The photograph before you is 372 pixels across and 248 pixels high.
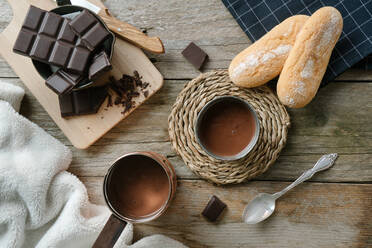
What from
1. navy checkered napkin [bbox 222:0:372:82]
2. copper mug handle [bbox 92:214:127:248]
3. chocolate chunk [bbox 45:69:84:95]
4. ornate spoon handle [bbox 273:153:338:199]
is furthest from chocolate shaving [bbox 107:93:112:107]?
ornate spoon handle [bbox 273:153:338:199]

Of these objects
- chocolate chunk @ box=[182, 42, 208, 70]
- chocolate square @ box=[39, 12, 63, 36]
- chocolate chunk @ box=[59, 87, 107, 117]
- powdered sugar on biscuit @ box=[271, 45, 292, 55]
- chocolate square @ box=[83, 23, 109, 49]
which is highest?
chocolate square @ box=[39, 12, 63, 36]

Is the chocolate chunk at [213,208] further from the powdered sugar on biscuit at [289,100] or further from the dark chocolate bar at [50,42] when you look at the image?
the dark chocolate bar at [50,42]

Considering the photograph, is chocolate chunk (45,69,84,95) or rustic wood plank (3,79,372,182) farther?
rustic wood plank (3,79,372,182)

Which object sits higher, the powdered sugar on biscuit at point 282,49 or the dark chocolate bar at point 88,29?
the dark chocolate bar at point 88,29

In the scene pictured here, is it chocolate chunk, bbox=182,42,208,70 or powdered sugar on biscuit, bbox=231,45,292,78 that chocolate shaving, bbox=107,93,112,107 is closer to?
chocolate chunk, bbox=182,42,208,70

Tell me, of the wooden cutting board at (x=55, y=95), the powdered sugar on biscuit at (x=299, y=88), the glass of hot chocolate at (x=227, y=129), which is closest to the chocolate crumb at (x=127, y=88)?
the wooden cutting board at (x=55, y=95)

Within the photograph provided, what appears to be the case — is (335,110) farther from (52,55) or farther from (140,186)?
(52,55)

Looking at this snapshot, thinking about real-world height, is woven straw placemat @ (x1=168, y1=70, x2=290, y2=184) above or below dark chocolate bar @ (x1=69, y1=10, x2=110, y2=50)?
below
